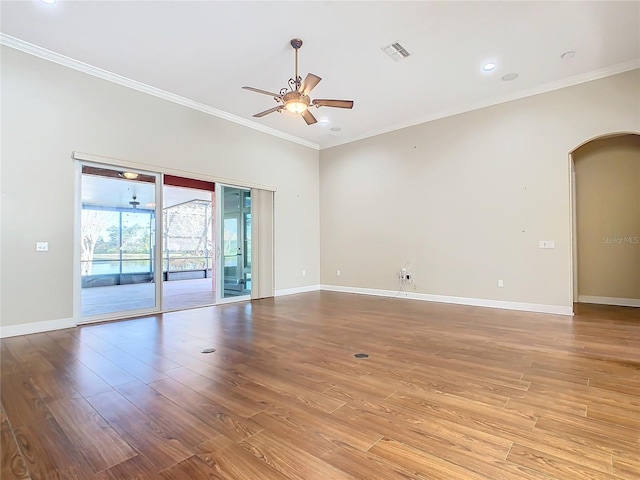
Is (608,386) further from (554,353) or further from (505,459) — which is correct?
(505,459)

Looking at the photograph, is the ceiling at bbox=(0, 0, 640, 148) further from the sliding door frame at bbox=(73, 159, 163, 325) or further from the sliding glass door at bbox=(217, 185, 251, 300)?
the sliding glass door at bbox=(217, 185, 251, 300)

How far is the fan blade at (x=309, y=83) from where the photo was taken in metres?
3.91

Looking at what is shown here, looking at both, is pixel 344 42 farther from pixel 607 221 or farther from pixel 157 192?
pixel 607 221

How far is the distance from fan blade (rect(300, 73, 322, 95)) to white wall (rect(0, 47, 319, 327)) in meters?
2.96

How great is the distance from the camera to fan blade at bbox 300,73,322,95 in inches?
154

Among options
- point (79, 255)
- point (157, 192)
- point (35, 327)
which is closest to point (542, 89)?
point (157, 192)

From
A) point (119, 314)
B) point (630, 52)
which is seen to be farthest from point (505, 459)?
point (630, 52)

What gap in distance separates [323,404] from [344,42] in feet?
14.1

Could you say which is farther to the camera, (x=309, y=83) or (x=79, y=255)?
(x=79, y=255)

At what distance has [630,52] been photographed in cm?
461

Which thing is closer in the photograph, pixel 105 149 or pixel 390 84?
pixel 105 149

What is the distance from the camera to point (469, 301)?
631 cm

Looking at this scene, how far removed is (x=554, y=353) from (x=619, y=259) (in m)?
4.41

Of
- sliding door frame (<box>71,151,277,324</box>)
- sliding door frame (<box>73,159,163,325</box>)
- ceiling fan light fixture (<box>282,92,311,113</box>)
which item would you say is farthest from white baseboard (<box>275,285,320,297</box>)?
ceiling fan light fixture (<box>282,92,311,113</box>)
